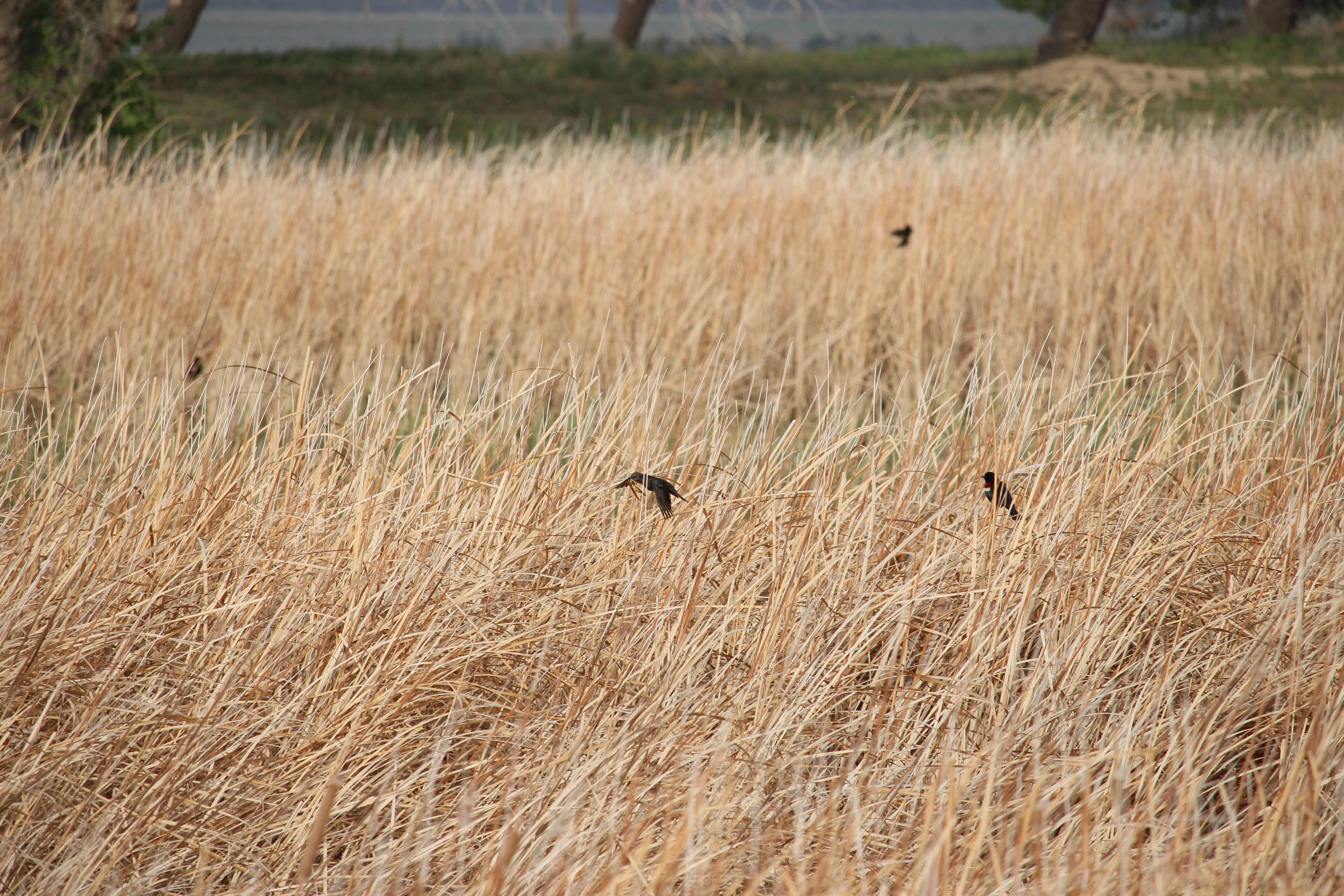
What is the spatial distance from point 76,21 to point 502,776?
773cm

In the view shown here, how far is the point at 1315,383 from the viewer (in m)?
2.87

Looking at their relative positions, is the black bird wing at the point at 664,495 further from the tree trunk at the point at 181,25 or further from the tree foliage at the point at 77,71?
the tree trunk at the point at 181,25

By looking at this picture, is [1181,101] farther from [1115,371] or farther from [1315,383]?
[1315,383]

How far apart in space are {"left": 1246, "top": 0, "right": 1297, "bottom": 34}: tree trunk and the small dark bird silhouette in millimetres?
21199

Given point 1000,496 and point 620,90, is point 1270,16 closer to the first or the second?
point 620,90

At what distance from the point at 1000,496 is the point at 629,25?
69.7ft

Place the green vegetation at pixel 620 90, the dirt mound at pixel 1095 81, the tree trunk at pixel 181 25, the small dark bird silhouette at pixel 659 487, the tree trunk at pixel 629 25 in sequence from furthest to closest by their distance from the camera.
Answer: the tree trunk at pixel 629 25 → the dirt mound at pixel 1095 81 → the tree trunk at pixel 181 25 → the green vegetation at pixel 620 90 → the small dark bird silhouette at pixel 659 487

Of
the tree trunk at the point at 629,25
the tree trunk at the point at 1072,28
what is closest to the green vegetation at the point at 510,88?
the tree trunk at the point at 1072,28

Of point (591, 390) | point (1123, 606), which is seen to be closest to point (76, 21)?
point (591, 390)

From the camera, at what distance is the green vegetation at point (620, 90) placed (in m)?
13.1

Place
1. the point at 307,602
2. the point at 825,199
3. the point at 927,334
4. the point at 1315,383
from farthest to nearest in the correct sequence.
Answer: the point at 825,199 < the point at 927,334 < the point at 1315,383 < the point at 307,602

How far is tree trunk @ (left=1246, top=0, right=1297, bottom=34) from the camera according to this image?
18875mm

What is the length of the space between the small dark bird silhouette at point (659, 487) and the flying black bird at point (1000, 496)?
0.71 meters

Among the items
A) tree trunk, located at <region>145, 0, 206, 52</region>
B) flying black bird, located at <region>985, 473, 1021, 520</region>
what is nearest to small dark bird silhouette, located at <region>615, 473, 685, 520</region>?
flying black bird, located at <region>985, 473, 1021, 520</region>
